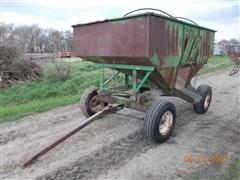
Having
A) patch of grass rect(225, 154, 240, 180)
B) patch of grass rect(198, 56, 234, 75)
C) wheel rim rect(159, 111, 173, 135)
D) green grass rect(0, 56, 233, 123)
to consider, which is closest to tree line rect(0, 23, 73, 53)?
patch of grass rect(198, 56, 234, 75)

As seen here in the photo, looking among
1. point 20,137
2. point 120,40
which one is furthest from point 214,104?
point 20,137

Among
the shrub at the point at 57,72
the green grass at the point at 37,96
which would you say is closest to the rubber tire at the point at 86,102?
the green grass at the point at 37,96

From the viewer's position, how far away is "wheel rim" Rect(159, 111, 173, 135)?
147 inches

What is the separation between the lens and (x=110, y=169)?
2.89m

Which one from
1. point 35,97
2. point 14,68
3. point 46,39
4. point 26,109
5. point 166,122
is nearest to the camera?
point 166,122

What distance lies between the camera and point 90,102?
454 centimetres

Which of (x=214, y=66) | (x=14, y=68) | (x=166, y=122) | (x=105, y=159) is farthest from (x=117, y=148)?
(x=214, y=66)

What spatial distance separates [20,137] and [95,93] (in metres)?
1.58

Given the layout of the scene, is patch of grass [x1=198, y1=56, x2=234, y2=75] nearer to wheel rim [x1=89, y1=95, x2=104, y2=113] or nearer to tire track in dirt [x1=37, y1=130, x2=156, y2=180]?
wheel rim [x1=89, y1=95, x2=104, y2=113]

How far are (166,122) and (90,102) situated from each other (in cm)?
158

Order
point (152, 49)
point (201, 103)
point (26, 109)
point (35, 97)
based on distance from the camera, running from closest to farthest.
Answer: point (152, 49)
point (201, 103)
point (26, 109)
point (35, 97)

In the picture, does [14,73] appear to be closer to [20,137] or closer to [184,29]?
[20,137]

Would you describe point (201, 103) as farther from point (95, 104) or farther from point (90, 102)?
point (90, 102)

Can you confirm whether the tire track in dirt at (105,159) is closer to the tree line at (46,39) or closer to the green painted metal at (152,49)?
the green painted metal at (152,49)
